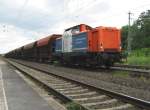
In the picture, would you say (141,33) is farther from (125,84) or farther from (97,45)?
(125,84)

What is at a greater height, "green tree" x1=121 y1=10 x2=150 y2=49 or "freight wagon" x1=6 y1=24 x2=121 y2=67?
"green tree" x1=121 y1=10 x2=150 y2=49

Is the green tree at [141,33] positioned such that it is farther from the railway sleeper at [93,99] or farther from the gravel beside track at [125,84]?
the railway sleeper at [93,99]

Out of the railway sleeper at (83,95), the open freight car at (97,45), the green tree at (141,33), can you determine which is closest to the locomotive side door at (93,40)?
the open freight car at (97,45)

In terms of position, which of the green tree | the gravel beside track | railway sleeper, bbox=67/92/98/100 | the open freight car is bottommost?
railway sleeper, bbox=67/92/98/100

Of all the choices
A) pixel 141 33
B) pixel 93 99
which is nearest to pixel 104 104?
pixel 93 99

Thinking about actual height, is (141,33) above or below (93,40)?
above

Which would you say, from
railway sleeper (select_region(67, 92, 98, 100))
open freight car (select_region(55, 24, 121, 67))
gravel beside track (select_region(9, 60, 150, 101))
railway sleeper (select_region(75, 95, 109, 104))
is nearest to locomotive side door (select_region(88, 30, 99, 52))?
open freight car (select_region(55, 24, 121, 67))

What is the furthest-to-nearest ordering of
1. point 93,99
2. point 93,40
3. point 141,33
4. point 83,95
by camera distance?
1. point 141,33
2. point 93,40
3. point 83,95
4. point 93,99

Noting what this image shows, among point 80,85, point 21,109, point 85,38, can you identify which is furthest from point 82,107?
point 85,38

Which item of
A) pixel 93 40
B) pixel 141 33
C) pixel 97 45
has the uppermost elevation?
pixel 141 33

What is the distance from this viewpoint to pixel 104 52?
24.6 metres

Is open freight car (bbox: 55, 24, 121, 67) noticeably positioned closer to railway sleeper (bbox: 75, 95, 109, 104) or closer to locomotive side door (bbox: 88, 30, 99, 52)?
locomotive side door (bbox: 88, 30, 99, 52)

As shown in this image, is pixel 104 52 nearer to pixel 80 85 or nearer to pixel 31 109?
pixel 80 85

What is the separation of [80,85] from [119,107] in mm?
5798
